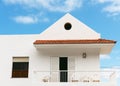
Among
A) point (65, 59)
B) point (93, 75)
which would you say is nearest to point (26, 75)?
point (65, 59)

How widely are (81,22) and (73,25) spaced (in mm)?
704

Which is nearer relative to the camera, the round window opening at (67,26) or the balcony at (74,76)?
the balcony at (74,76)

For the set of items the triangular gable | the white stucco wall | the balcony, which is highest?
the triangular gable

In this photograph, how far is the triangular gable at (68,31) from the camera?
24453 millimetres

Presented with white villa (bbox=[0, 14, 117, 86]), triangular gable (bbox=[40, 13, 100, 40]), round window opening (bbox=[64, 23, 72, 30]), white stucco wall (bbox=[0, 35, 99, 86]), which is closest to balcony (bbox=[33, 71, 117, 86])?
white villa (bbox=[0, 14, 117, 86])

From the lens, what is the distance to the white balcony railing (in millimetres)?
22281

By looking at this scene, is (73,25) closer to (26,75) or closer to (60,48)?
(60,48)

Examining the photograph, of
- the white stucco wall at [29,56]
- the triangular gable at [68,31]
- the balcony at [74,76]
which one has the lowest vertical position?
the balcony at [74,76]

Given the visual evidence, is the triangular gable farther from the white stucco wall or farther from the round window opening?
the white stucco wall

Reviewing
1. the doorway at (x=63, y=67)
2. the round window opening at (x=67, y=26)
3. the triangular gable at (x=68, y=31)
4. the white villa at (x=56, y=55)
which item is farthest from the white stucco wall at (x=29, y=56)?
the round window opening at (x=67, y=26)

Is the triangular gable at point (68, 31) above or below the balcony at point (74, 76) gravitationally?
above

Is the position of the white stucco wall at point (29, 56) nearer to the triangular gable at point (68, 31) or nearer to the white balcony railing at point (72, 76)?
the white balcony railing at point (72, 76)

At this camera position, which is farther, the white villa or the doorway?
the doorway

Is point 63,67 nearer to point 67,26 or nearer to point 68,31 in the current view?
point 68,31
